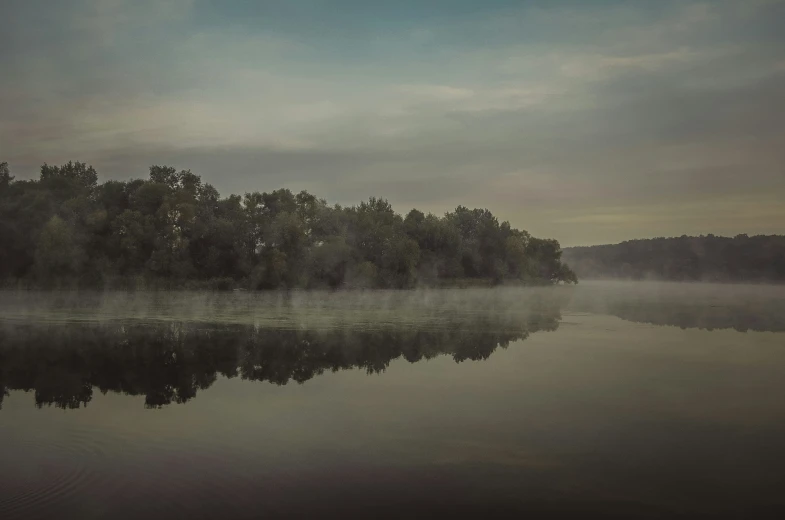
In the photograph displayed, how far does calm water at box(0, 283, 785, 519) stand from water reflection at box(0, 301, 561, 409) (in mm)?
143

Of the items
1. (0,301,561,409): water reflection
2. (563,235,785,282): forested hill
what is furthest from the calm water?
(563,235,785,282): forested hill

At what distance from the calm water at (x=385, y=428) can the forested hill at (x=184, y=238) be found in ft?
145

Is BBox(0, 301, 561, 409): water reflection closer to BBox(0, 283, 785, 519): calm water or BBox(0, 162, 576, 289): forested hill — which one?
BBox(0, 283, 785, 519): calm water

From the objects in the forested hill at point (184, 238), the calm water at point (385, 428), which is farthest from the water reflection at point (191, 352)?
the forested hill at point (184, 238)

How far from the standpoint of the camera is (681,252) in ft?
575

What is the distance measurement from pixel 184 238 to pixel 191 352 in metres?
49.5

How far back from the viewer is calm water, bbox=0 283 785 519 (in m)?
7.89

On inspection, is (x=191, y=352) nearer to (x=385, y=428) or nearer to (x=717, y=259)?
(x=385, y=428)

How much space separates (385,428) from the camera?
11352 mm

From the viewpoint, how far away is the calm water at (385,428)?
7891mm

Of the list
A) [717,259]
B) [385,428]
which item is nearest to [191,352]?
[385,428]

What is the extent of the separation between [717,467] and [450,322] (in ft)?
78.7

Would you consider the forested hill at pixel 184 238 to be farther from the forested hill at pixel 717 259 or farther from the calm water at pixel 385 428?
the forested hill at pixel 717 259

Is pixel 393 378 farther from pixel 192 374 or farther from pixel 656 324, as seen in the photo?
pixel 656 324
